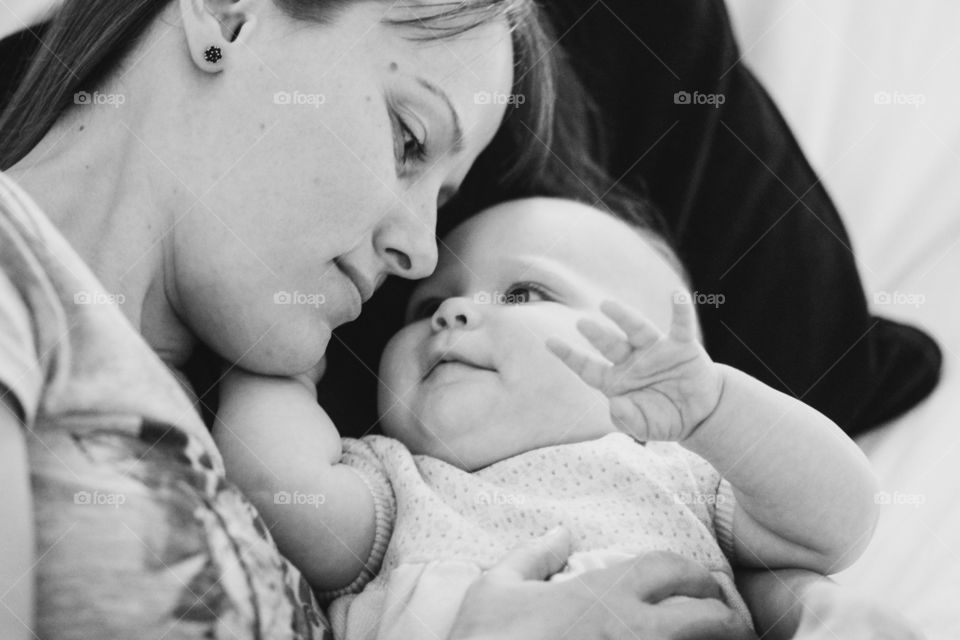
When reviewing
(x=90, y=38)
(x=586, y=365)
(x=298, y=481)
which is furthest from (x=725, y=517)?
(x=90, y=38)

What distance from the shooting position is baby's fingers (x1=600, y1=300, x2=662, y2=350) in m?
0.78

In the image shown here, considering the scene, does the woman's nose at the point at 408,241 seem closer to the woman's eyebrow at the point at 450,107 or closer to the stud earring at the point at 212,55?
the woman's eyebrow at the point at 450,107

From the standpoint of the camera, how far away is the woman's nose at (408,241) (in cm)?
101

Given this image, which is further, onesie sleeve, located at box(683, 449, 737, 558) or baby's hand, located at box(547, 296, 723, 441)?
onesie sleeve, located at box(683, 449, 737, 558)

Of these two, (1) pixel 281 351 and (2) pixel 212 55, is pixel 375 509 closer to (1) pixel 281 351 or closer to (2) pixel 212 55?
(1) pixel 281 351

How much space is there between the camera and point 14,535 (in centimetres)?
58

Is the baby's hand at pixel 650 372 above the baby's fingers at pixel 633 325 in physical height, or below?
below

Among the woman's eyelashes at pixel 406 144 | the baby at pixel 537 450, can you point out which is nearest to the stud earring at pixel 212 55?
the woman's eyelashes at pixel 406 144

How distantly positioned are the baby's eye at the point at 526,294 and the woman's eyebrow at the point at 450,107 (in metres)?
0.20

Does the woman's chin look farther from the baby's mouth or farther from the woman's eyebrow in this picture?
the woman's eyebrow

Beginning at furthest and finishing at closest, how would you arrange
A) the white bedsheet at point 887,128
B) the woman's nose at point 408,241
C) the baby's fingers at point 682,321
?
the white bedsheet at point 887,128, the woman's nose at point 408,241, the baby's fingers at point 682,321

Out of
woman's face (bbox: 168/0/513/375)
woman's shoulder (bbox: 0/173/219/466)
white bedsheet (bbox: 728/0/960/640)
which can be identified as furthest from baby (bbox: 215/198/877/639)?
white bedsheet (bbox: 728/0/960/640)

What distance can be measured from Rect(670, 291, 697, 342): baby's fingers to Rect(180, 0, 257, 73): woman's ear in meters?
0.50

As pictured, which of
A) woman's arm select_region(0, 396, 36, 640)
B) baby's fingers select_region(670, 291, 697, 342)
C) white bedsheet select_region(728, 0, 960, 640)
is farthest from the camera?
white bedsheet select_region(728, 0, 960, 640)
